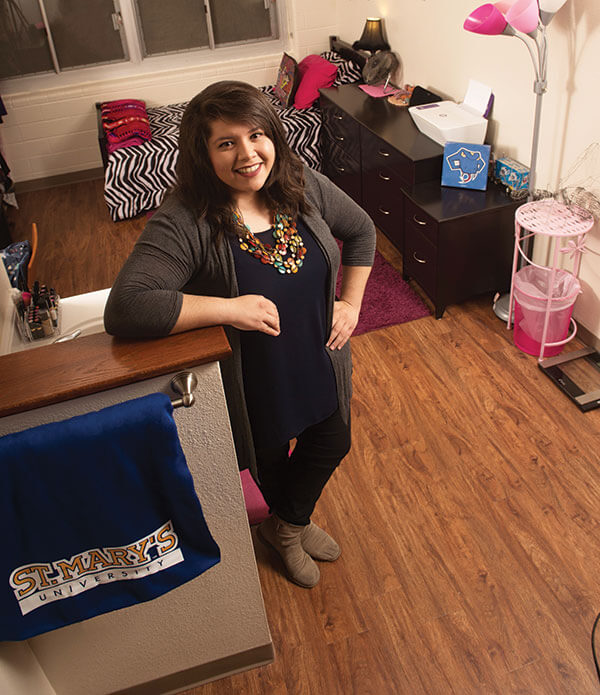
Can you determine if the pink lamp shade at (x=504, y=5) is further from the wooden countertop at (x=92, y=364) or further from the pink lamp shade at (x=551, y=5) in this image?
the wooden countertop at (x=92, y=364)

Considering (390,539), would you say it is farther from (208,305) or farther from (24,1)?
(24,1)

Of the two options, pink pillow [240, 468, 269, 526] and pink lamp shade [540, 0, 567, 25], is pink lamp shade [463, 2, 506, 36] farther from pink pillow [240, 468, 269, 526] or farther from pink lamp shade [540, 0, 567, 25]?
pink pillow [240, 468, 269, 526]

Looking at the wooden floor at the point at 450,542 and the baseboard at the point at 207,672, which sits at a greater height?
the baseboard at the point at 207,672

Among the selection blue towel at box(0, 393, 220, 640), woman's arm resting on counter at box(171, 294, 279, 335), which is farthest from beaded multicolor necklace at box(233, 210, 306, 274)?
blue towel at box(0, 393, 220, 640)

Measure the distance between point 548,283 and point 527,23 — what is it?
1.04 metres

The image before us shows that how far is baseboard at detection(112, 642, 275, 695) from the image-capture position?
1812mm

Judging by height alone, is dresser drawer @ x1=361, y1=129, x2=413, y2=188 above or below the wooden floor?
above

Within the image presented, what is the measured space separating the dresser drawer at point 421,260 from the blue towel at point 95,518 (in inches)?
83.0

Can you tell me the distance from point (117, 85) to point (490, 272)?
138 inches

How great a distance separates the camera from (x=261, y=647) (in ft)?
6.15

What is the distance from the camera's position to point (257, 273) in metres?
1.49

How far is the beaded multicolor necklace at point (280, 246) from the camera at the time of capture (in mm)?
1486

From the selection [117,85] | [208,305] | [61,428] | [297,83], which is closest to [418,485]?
[208,305]

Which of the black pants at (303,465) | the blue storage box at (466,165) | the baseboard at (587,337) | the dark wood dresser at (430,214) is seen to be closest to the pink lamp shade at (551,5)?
the blue storage box at (466,165)
